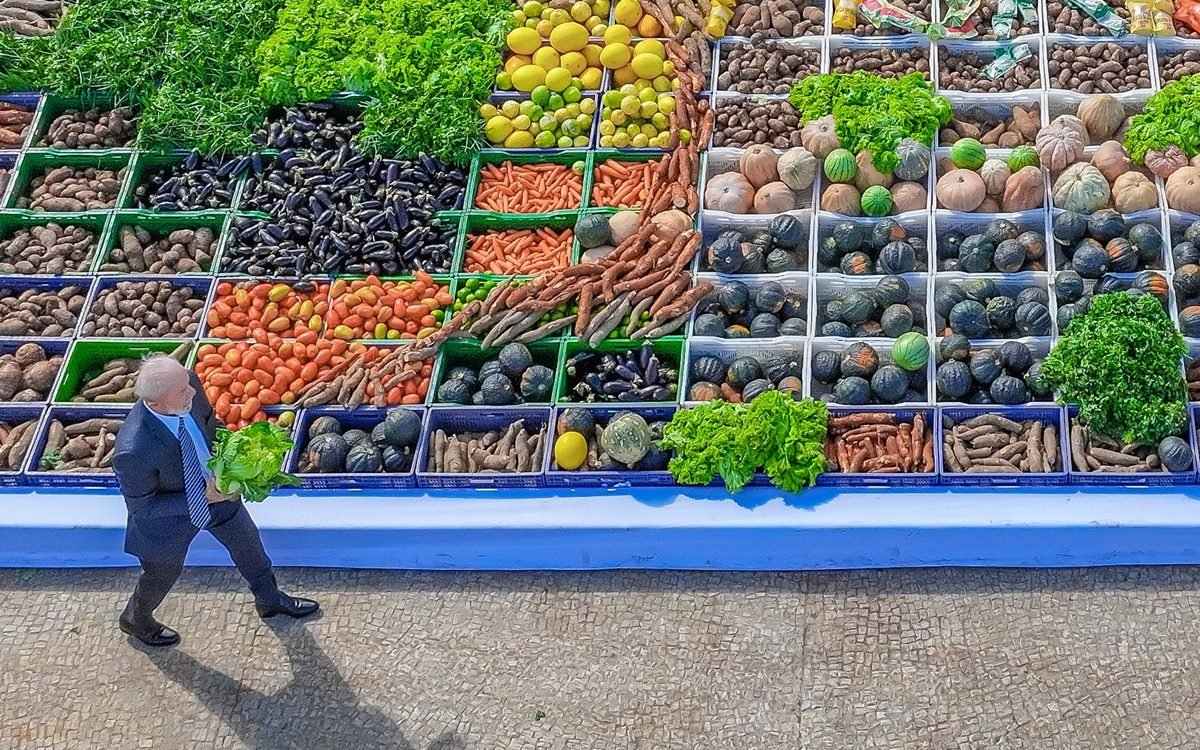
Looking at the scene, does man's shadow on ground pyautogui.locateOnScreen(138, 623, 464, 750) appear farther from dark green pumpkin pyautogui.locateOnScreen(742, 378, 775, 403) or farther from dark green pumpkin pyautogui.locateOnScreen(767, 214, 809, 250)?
Result: dark green pumpkin pyautogui.locateOnScreen(767, 214, 809, 250)

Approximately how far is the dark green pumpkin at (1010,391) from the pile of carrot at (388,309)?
342 centimetres

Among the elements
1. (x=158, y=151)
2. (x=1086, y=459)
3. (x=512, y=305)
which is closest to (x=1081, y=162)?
(x=1086, y=459)

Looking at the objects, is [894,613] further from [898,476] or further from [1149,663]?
[1149,663]

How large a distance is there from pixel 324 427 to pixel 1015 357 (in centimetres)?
407

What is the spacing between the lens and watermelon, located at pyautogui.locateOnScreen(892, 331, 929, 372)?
21.4 feet

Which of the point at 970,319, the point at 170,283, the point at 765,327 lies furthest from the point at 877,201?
the point at 170,283

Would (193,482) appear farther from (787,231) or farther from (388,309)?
(787,231)

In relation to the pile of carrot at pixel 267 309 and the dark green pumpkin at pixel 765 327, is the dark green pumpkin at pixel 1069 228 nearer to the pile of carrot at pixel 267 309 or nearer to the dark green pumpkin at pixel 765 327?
the dark green pumpkin at pixel 765 327

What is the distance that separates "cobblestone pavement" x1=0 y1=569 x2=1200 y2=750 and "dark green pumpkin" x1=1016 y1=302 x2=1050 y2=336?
143cm

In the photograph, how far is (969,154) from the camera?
7488 mm

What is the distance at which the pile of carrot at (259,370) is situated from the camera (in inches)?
272

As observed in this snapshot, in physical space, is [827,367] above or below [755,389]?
above

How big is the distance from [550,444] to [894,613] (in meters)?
2.11

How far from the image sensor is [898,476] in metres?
6.22
